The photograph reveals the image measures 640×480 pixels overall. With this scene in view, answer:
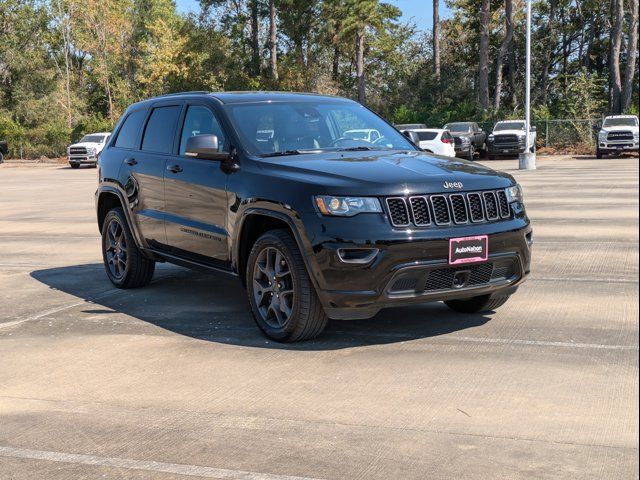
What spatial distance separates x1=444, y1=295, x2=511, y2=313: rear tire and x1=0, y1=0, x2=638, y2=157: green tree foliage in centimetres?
4856

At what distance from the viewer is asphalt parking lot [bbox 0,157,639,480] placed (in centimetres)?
416

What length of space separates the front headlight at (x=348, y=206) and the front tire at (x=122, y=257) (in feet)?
10.7

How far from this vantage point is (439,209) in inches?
231

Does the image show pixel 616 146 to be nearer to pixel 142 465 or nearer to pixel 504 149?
pixel 504 149

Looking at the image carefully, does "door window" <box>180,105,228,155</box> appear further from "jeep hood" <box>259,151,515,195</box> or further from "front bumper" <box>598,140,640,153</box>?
"front bumper" <box>598,140,640,153</box>

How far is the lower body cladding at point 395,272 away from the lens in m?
5.70

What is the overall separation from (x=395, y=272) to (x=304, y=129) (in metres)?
1.98

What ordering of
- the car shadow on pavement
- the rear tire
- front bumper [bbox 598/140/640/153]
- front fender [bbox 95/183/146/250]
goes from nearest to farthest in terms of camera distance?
the car shadow on pavement
the rear tire
front fender [bbox 95/183/146/250]
front bumper [bbox 598/140/640/153]

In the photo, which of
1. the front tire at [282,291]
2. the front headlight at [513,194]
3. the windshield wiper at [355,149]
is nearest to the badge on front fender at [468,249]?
the front headlight at [513,194]

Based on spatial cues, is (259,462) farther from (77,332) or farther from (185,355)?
(77,332)

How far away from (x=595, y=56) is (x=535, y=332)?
61.2 meters

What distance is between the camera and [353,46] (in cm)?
6725

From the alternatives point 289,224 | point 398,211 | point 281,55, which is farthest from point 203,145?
point 281,55

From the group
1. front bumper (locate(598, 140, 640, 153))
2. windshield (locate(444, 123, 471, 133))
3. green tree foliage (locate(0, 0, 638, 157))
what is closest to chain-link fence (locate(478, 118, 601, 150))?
windshield (locate(444, 123, 471, 133))
